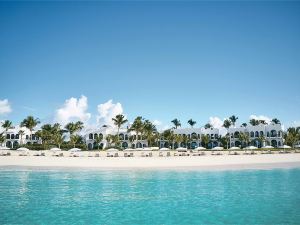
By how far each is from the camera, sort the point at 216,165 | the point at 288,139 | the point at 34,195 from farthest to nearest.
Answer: the point at 288,139, the point at 216,165, the point at 34,195

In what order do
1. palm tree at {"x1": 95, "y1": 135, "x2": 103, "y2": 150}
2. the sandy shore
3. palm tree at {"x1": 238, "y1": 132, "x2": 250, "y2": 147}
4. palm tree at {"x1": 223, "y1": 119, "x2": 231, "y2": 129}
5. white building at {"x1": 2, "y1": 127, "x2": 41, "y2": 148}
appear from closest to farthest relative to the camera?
1. the sandy shore
2. palm tree at {"x1": 95, "y1": 135, "x2": 103, "y2": 150}
3. palm tree at {"x1": 238, "y1": 132, "x2": 250, "y2": 147}
4. white building at {"x1": 2, "y1": 127, "x2": 41, "y2": 148}
5. palm tree at {"x1": 223, "y1": 119, "x2": 231, "y2": 129}

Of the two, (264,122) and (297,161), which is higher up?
(264,122)

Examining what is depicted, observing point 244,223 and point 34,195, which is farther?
point 34,195

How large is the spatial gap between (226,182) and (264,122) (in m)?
84.0

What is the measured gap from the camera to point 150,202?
18.8 m

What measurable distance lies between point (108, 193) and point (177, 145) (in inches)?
2750

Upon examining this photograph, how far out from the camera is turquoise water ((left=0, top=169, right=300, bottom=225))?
583 inches

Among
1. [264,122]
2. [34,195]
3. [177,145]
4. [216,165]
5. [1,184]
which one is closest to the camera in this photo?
[34,195]

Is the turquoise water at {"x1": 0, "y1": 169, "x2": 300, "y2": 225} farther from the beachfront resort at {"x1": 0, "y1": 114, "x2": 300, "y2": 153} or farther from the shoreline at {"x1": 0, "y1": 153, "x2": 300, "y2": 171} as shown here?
the beachfront resort at {"x1": 0, "y1": 114, "x2": 300, "y2": 153}

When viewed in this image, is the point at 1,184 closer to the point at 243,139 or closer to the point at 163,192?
the point at 163,192

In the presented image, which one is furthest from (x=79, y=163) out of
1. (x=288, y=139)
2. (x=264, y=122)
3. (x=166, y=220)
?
(x=264, y=122)

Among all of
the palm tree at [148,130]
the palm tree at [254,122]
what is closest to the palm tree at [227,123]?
the palm tree at [254,122]

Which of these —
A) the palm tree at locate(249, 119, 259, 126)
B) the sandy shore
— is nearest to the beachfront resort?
the palm tree at locate(249, 119, 259, 126)

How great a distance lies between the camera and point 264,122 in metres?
104
